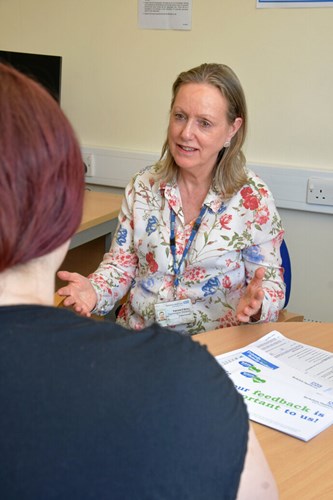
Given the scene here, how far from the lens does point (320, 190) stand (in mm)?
2756

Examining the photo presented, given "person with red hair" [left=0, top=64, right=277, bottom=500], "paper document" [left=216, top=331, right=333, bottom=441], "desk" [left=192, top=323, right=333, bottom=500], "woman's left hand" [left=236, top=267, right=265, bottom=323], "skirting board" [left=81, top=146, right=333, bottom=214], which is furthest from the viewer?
"skirting board" [left=81, top=146, right=333, bottom=214]

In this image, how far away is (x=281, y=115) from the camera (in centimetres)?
282

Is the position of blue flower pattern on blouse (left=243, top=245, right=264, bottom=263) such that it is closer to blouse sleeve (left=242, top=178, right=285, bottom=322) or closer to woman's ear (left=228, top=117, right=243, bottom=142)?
blouse sleeve (left=242, top=178, right=285, bottom=322)

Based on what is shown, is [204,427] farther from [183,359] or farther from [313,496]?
[313,496]

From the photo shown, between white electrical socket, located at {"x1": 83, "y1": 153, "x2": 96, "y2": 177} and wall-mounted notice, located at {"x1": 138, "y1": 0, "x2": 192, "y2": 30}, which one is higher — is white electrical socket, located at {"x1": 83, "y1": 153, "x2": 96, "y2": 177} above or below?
below

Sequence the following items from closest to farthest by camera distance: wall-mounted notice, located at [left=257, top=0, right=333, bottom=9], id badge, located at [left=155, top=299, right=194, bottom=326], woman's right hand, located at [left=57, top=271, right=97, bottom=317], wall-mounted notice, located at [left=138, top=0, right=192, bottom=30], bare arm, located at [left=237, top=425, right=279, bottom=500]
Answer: bare arm, located at [left=237, top=425, right=279, bottom=500]
woman's right hand, located at [left=57, top=271, right=97, bottom=317]
id badge, located at [left=155, top=299, right=194, bottom=326]
wall-mounted notice, located at [left=257, top=0, right=333, bottom=9]
wall-mounted notice, located at [left=138, top=0, right=192, bottom=30]

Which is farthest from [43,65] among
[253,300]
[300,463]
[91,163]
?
[300,463]

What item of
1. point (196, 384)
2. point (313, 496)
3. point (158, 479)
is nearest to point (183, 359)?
point (196, 384)

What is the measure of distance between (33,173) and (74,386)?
231mm

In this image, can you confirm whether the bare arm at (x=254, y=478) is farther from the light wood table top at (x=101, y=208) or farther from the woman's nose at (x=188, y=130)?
the light wood table top at (x=101, y=208)

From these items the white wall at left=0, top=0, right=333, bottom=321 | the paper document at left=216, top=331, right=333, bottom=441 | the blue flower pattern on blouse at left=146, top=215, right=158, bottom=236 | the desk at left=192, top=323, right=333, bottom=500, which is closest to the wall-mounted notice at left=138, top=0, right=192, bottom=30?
the white wall at left=0, top=0, right=333, bottom=321

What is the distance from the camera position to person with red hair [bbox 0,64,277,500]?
72cm

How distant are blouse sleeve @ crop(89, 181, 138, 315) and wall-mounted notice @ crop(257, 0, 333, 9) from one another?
3.45 ft

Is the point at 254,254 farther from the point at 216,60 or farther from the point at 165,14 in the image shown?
the point at 165,14
